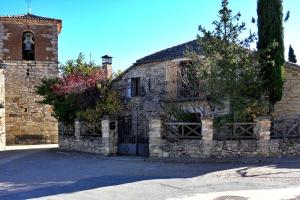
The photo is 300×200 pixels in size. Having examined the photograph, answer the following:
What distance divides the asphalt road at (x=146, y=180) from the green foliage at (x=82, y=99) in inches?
143

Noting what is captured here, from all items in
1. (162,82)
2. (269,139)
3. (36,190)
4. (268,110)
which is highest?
(162,82)

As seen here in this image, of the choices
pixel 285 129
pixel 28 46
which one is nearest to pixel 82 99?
pixel 285 129

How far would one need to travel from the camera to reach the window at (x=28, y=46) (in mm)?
30641

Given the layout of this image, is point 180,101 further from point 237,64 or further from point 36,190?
point 36,190

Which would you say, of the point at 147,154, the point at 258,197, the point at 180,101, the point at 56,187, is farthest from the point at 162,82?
the point at 258,197

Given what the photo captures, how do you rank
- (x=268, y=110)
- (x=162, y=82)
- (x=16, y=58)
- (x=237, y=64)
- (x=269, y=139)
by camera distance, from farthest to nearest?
(x=16, y=58) < (x=162, y=82) < (x=268, y=110) < (x=237, y=64) < (x=269, y=139)

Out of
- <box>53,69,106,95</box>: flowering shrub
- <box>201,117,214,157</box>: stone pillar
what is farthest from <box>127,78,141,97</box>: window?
<box>201,117,214,157</box>: stone pillar

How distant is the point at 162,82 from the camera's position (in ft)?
72.6

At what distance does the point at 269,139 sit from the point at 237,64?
3.21 metres

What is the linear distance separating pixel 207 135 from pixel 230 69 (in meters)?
2.84

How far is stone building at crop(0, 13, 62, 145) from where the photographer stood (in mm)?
30047

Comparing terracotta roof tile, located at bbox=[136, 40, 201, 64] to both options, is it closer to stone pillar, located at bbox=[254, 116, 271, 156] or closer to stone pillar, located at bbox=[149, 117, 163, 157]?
stone pillar, located at bbox=[149, 117, 163, 157]

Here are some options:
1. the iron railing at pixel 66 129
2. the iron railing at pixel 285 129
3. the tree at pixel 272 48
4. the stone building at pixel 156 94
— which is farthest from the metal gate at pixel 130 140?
the tree at pixel 272 48

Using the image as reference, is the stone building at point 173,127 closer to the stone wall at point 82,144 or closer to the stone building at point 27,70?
the stone wall at point 82,144
